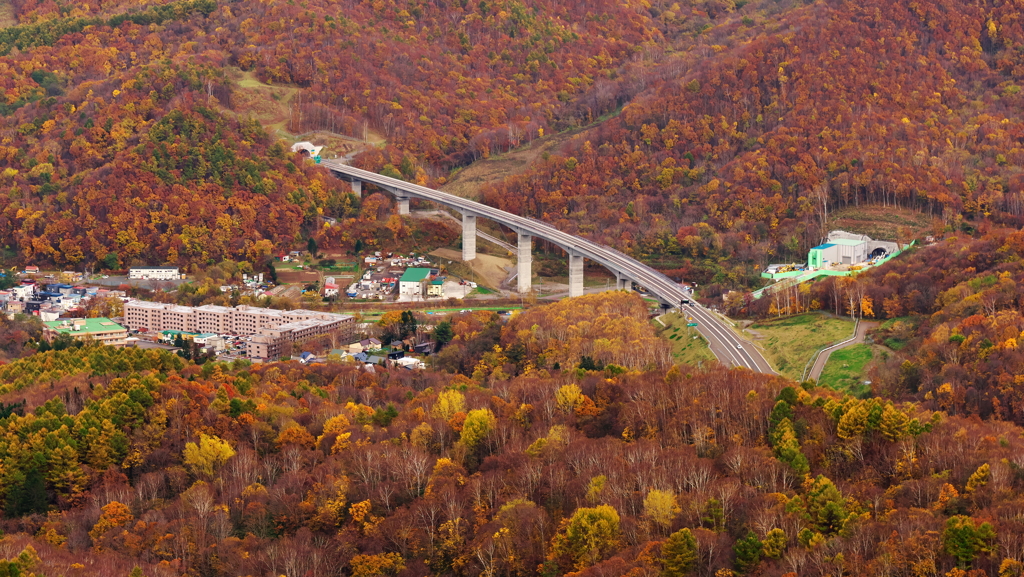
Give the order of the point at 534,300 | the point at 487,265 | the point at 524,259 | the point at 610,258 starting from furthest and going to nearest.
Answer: the point at 487,265, the point at 524,259, the point at 534,300, the point at 610,258

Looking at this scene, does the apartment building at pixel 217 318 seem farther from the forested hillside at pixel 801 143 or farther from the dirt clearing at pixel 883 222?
the dirt clearing at pixel 883 222

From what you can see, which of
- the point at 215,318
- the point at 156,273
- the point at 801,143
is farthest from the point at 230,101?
the point at 801,143

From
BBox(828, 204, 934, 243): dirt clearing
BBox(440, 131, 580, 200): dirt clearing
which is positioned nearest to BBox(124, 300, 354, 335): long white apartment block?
BBox(440, 131, 580, 200): dirt clearing

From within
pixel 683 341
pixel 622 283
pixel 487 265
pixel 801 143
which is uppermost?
pixel 801 143

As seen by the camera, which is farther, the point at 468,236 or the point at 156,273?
the point at 468,236

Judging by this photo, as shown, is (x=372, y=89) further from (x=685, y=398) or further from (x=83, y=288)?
(x=685, y=398)

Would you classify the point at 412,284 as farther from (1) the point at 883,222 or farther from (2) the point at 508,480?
(2) the point at 508,480

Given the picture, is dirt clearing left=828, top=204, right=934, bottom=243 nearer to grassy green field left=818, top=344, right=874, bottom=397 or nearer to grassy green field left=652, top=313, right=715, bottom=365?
grassy green field left=652, top=313, right=715, bottom=365
